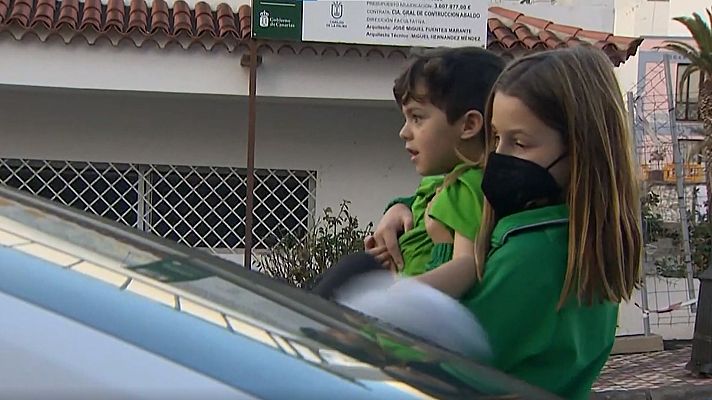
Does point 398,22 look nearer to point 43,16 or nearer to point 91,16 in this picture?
point 91,16

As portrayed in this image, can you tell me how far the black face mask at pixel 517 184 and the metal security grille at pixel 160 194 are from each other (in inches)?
249

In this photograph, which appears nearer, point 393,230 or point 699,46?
point 393,230

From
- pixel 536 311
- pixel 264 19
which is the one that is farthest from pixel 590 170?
pixel 264 19

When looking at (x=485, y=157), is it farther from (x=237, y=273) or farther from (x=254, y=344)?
(x=254, y=344)

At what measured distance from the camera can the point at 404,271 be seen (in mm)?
2150

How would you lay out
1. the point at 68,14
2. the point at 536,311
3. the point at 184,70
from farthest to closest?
1. the point at 184,70
2. the point at 68,14
3. the point at 536,311

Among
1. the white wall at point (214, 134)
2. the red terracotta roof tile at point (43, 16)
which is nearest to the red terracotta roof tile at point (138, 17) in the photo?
the red terracotta roof tile at point (43, 16)

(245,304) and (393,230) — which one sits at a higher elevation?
(393,230)

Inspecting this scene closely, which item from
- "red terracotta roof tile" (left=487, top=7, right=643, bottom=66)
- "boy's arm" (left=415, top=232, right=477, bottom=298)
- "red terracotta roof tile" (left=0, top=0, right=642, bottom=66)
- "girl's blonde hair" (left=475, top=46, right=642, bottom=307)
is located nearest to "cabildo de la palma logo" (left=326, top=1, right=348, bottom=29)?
"red terracotta roof tile" (left=0, top=0, right=642, bottom=66)

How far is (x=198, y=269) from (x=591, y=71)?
3.16 feet

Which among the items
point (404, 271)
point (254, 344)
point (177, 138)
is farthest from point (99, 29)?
point (254, 344)

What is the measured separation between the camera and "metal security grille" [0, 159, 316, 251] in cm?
805

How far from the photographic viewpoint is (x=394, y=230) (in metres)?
2.24

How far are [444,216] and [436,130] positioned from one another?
0.90ft
